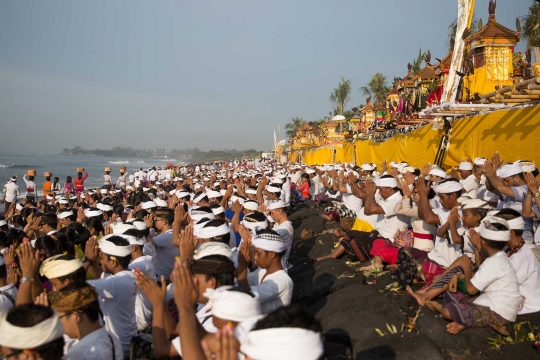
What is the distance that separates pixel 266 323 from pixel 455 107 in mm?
7484

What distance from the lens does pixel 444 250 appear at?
5.50 m

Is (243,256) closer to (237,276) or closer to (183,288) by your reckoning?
(237,276)

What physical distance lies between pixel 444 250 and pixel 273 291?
9.22 feet

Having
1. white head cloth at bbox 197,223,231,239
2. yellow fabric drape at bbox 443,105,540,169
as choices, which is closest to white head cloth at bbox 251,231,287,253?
white head cloth at bbox 197,223,231,239

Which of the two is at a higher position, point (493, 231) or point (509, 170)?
point (509, 170)

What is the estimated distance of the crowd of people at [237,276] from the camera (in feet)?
8.24

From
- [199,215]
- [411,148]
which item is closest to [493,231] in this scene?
[199,215]

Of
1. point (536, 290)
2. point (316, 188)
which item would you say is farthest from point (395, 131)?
point (536, 290)

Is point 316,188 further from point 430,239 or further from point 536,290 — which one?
point 536,290

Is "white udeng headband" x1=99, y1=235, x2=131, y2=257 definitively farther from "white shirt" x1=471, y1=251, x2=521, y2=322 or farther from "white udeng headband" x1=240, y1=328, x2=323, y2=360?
"white shirt" x1=471, y1=251, x2=521, y2=322

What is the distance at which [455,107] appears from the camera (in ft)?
27.5

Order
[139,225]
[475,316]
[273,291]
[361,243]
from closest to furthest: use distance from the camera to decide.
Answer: [273,291], [475,316], [139,225], [361,243]

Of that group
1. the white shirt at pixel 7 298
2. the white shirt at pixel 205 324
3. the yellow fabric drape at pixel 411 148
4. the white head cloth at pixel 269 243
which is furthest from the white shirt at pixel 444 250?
the yellow fabric drape at pixel 411 148

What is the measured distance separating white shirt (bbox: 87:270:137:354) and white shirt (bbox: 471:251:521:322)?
3384mm
